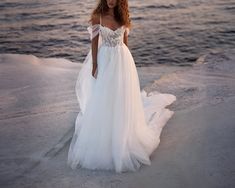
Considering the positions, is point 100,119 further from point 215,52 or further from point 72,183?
point 215,52

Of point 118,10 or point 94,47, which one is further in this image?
point 94,47

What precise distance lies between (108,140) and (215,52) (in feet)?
18.8

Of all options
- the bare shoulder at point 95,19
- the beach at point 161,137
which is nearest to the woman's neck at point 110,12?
the bare shoulder at point 95,19

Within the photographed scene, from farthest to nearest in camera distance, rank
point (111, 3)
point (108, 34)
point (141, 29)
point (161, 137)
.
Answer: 1. point (141, 29)
2. point (161, 137)
3. point (108, 34)
4. point (111, 3)

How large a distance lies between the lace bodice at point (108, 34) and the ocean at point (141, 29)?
16.0 ft

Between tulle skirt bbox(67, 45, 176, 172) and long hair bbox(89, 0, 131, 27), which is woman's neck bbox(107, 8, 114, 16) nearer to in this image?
long hair bbox(89, 0, 131, 27)

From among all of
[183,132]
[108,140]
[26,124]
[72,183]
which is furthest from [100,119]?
[26,124]

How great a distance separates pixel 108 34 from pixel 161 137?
1.47 m

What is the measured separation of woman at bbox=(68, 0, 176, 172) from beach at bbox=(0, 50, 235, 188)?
0.14 metres

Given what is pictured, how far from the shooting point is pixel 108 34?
435cm

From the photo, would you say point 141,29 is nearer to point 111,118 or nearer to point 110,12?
point 110,12

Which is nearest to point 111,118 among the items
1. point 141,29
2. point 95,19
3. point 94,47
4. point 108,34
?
point 94,47

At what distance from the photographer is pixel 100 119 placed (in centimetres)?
440

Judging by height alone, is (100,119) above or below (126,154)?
above
